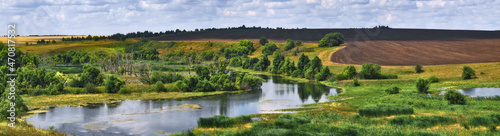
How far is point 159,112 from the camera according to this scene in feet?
190

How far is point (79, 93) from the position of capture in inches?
2992

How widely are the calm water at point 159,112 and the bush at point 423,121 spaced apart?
19.7m

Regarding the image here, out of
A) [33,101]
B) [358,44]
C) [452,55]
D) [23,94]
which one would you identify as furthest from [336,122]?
[358,44]

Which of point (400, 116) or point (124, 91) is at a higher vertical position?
point (400, 116)

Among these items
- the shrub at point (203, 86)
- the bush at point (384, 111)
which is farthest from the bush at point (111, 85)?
the bush at point (384, 111)

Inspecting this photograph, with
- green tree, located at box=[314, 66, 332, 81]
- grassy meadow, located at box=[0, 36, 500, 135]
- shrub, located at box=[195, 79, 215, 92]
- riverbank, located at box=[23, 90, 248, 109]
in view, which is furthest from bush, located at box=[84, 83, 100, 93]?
green tree, located at box=[314, 66, 332, 81]

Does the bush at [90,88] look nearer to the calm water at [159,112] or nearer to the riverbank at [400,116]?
the calm water at [159,112]

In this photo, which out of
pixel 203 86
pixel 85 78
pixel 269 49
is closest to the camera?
pixel 85 78

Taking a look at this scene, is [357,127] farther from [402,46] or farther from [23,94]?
[402,46]

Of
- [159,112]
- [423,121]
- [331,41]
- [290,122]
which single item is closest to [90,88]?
[159,112]

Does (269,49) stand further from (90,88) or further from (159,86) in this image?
(90,88)

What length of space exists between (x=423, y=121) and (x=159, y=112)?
34.8 m

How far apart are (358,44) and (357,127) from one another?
138m

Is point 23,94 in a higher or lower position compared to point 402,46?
lower
